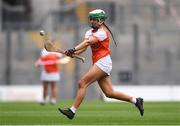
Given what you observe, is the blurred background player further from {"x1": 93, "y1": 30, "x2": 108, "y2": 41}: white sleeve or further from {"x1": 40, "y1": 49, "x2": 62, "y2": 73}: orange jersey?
{"x1": 93, "y1": 30, "x2": 108, "y2": 41}: white sleeve

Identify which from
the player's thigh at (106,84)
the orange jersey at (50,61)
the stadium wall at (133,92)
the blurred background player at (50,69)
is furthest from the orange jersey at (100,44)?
the stadium wall at (133,92)

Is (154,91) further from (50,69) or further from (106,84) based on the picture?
(106,84)

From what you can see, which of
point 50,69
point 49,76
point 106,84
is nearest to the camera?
point 106,84

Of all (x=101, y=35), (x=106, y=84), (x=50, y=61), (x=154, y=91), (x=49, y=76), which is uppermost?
(x=101, y=35)

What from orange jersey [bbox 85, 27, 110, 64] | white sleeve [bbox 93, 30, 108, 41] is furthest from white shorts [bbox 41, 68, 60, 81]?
white sleeve [bbox 93, 30, 108, 41]

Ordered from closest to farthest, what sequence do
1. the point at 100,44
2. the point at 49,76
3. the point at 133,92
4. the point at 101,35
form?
1. the point at 101,35
2. the point at 100,44
3. the point at 49,76
4. the point at 133,92

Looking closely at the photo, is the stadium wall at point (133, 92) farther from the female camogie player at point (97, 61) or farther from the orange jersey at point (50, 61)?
the female camogie player at point (97, 61)

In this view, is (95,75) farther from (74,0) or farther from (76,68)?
(74,0)

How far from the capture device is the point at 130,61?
31.9 m

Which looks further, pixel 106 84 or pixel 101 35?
pixel 106 84

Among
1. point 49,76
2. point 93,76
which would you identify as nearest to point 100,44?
point 93,76

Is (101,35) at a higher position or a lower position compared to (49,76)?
A: higher

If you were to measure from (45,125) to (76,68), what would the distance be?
17.9m

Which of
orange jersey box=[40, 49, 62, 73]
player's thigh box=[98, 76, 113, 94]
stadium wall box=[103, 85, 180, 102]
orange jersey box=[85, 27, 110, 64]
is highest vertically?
orange jersey box=[85, 27, 110, 64]
